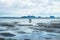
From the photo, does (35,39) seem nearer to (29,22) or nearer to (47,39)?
(47,39)

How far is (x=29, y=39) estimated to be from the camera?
8.62m

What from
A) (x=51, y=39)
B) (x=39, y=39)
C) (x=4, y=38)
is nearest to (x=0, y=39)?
(x=4, y=38)

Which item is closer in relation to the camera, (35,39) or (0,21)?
(35,39)

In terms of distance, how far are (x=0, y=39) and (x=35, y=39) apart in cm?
215

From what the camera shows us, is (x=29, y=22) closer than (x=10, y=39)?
No

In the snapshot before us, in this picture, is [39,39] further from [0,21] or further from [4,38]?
[0,21]

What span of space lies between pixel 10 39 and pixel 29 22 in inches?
303

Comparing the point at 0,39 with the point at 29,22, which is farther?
the point at 29,22

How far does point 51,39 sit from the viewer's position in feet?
28.3

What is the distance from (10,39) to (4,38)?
59cm

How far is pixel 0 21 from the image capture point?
1622cm

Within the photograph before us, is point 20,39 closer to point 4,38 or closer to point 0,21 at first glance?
point 4,38

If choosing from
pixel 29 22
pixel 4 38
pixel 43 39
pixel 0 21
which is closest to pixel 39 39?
pixel 43 39

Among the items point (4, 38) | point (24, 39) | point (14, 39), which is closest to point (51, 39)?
point (24, 39)
